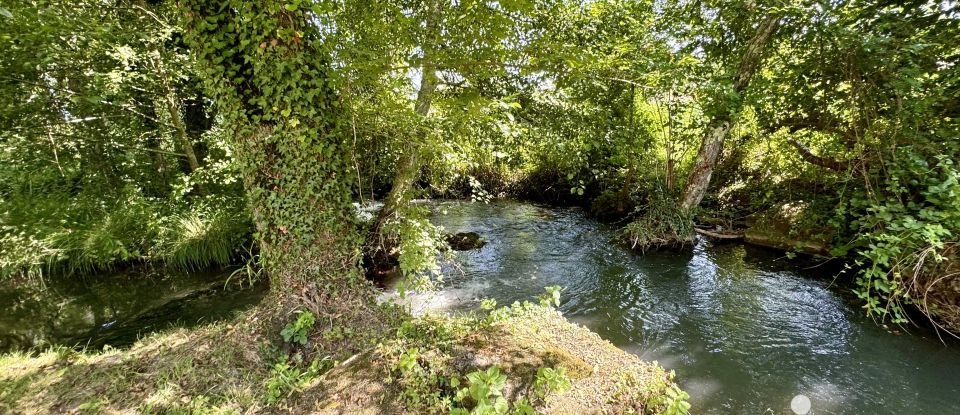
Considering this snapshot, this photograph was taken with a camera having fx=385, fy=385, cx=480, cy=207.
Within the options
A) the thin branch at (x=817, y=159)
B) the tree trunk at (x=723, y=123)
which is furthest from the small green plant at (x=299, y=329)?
the thin branch at (x=817, y=159)

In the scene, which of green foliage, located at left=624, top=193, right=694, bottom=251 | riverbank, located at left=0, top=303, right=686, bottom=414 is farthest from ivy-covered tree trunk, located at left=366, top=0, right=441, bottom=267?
green foliage, located at left=624, top=193, right=694, bottom=251

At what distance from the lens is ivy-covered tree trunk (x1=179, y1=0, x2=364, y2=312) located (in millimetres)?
2863

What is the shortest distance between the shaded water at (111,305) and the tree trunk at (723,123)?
8.14 meters

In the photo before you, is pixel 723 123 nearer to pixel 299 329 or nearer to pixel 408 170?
pixel 408 170

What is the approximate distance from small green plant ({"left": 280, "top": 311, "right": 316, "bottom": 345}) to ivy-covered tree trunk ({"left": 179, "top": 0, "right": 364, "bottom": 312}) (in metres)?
0.14

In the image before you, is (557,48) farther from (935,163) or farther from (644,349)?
(935,163)

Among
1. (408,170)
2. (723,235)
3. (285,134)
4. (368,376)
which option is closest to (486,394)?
(368,376)

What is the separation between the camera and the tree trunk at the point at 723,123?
6551 millimetres

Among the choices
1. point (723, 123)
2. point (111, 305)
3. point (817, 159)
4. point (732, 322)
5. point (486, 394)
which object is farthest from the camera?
point (723, 123)

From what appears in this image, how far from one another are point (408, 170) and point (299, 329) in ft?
8.31

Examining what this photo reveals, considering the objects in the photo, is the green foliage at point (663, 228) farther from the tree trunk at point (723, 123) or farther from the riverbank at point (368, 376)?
the riverbank at point (368, 376)

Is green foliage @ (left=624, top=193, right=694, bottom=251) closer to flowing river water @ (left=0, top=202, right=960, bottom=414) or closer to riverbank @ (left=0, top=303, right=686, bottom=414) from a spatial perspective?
flowing river water @ (left=0, top=202, right=960, bottom=414)

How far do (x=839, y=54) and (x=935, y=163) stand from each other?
1.79 meters

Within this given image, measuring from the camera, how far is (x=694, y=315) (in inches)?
211
